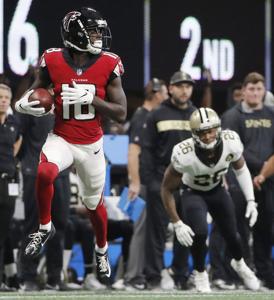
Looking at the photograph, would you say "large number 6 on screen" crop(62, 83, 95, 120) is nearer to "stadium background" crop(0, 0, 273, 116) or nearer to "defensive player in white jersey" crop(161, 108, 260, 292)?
"defensive player in white jersey" crop(161, 108, 260, 292)

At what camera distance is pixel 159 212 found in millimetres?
10273

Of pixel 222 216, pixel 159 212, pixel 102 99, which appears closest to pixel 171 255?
pixel 159 212

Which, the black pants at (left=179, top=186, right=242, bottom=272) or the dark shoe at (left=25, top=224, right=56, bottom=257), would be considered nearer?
the dark shoe at (left=25, top=224, right=56, bottom=257)

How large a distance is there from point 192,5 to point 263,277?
243 centimetres

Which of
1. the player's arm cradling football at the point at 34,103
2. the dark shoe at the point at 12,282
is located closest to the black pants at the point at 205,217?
the dark shoe at the point at 12,282

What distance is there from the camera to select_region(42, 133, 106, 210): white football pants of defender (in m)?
8.25

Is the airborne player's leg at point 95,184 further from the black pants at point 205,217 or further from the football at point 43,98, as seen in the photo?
the black pants at point 205,217

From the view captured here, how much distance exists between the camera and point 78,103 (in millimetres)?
8172

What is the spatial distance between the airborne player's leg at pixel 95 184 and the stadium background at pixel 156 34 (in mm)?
2298

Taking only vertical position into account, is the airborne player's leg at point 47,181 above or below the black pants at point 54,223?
above

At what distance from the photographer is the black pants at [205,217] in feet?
31.2

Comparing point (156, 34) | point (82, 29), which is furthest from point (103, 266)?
point (156, 34)

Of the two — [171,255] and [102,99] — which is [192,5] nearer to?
[171,255]

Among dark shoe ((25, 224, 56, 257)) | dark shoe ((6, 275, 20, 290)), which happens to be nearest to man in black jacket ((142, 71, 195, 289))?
dark shoe ((6, 275, 20, 290))
